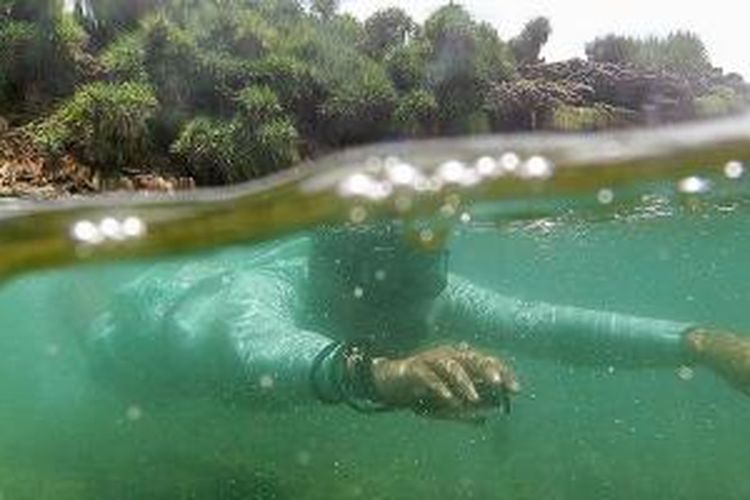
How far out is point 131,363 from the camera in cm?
1777

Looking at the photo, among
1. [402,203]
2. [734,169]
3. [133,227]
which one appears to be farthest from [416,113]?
[734,169]

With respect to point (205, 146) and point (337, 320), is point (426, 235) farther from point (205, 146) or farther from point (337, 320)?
point (205, 146)

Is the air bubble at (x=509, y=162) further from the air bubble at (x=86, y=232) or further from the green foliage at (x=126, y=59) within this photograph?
the air bubble at (x=86, y=232)

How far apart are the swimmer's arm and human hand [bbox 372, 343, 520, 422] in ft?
15.0

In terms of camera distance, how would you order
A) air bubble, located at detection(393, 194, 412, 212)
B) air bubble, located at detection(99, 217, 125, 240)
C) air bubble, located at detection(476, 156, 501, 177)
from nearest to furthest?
air bubble, located at detection(476, 156, 501, 177)
air bubble, located at detection(99, 217, 125, 240)
air bubble, located at detection(393, 194, 412, 212)

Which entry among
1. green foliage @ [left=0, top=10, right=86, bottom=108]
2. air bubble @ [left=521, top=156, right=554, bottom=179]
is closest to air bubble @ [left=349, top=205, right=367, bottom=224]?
air bubble @ [left=521, top=156, right=554, bottom=179]

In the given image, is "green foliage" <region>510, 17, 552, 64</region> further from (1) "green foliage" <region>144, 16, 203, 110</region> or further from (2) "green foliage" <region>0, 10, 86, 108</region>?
(2) "green foliage" <region>0, 10, 86, 108</region>

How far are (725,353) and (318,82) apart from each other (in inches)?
167

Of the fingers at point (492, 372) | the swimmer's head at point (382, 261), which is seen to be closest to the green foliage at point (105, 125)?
the swimmer's head at point (382, 261)

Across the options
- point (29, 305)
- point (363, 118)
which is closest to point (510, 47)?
point (363, 118)

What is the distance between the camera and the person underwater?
8906 mm

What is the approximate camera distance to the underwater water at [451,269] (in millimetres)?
10016

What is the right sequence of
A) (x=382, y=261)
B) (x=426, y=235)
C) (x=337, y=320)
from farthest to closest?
(x=337, y=320), (x=426, y=235), (x=382, y=261)

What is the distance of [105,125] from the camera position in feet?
29.5
